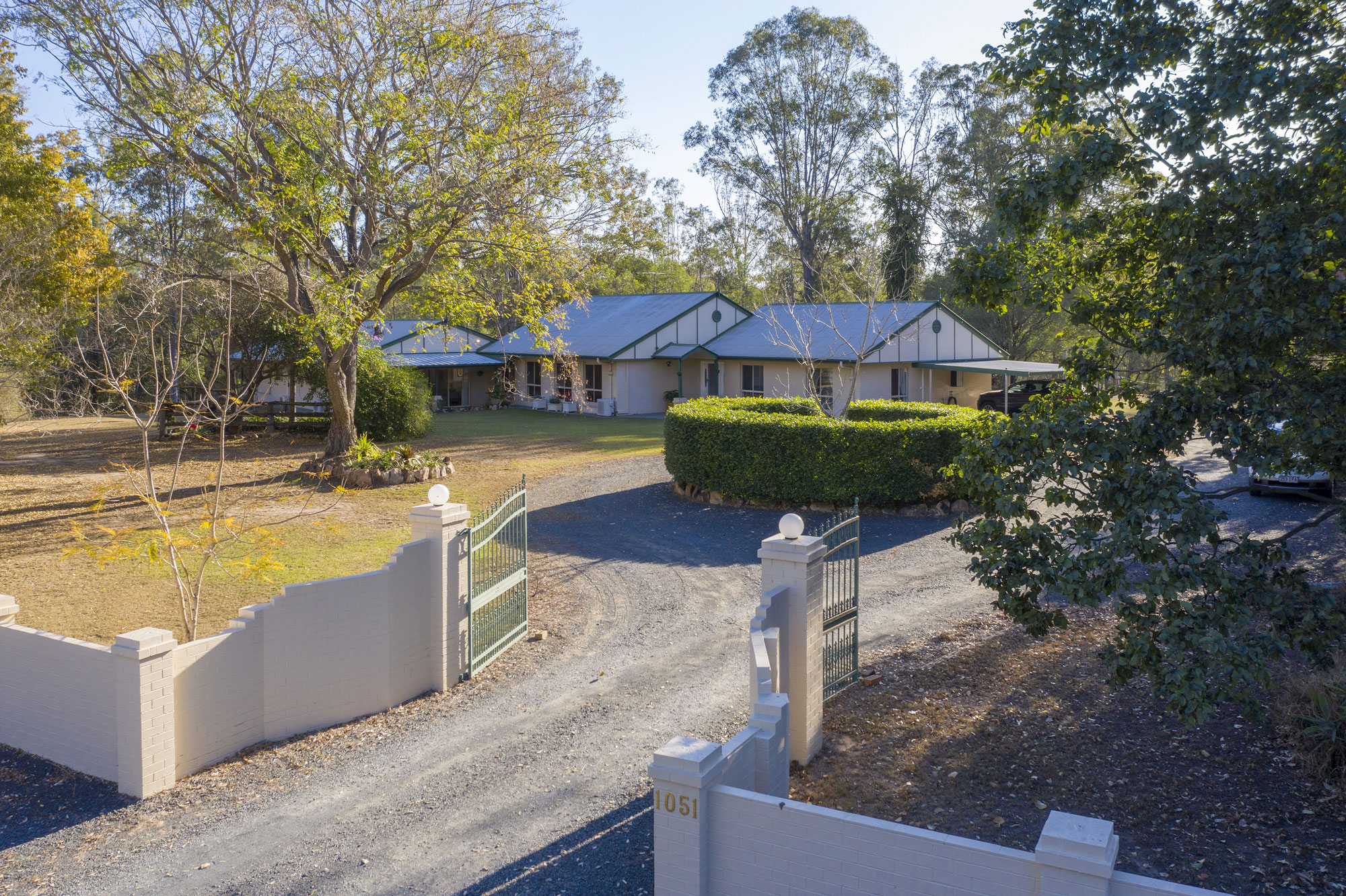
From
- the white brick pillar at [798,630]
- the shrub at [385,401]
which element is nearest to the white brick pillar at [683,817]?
the white brick pillar at [798,630]

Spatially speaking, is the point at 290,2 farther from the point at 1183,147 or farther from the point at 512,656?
the point at 1183,147

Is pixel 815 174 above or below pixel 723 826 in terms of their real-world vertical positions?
above

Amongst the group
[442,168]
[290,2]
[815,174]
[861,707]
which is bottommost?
[861,707]

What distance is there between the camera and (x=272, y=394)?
36906mm

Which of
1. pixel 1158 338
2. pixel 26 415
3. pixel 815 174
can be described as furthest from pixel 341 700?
pixel 815 174

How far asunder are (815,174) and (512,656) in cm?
3983

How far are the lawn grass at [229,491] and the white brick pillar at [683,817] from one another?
6.49 meters

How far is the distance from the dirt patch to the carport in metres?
21.1

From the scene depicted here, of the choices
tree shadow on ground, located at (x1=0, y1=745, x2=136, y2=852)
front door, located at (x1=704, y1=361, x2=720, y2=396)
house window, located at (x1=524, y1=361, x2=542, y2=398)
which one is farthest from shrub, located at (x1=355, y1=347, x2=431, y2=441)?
tree shadow on ground, located at (x1=0, y1=745, x2=136, y2=852)

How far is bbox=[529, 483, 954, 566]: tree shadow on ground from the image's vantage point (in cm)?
1327

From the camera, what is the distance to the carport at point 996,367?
28125mm

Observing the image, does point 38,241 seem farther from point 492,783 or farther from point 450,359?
point 450,359

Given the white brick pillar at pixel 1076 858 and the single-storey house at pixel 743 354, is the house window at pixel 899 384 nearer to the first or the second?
the single-storey house at pixel 743 354

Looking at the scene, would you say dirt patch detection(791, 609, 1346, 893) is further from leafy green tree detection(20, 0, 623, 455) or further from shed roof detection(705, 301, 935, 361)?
shed roof detection(705, 301, 935, 361)
